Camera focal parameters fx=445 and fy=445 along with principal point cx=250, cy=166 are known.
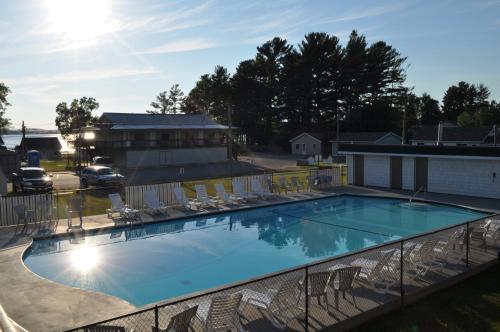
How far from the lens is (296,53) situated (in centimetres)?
7931

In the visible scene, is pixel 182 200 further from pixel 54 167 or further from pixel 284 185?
pixel 54 167

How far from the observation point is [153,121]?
52562mm

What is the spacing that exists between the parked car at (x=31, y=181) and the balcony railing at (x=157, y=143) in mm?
19607

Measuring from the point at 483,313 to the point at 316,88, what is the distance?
232 ft

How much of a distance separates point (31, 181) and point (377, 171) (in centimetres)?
2148

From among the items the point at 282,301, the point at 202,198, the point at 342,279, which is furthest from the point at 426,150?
the point at 282,301

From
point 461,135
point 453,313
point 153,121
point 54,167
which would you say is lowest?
point 453,313

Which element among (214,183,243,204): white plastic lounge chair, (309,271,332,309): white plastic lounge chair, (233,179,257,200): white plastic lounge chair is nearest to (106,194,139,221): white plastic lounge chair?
(214,183,243,204): white plastic lounge chair

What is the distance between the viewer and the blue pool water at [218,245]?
1259 centimetres

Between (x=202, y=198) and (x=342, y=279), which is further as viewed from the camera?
(x=202, y=198)

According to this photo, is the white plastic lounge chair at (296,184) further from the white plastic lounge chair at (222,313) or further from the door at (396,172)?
the white plastic lounge chair at (222,313)

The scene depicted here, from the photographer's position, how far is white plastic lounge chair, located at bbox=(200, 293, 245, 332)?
6.61 metres

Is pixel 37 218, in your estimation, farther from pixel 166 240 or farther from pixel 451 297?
pixel 451 297

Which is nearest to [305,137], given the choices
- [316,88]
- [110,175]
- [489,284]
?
[316,88]
